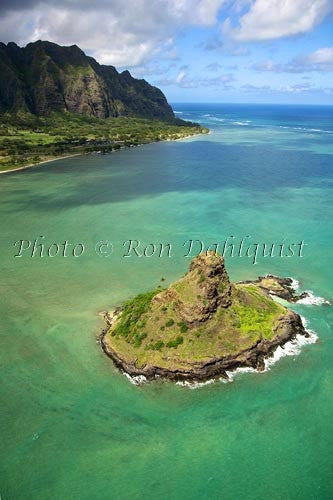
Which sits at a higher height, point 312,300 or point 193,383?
point 312,300

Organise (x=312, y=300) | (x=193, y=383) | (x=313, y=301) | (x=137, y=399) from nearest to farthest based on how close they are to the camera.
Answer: (x=137, y=399) → (x=193, y=383) → (x=313, y=301) → (x=312, y=300)

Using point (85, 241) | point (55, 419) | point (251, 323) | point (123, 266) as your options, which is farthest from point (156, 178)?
point (55, 419)

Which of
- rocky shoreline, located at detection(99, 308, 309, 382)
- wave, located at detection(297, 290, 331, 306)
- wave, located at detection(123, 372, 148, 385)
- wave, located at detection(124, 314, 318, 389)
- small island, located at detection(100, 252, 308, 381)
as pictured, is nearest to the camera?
wave, located at detection(124, 314, 318, 389)

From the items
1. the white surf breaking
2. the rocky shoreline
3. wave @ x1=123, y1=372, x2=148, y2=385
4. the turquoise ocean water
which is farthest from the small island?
the white surf breaking

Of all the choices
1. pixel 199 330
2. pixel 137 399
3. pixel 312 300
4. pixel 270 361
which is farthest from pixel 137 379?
pixel 312 300

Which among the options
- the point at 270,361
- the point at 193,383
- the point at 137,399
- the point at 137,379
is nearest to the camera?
the point at 137,399


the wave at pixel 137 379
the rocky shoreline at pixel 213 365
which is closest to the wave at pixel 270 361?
the wave at pixel 137 379

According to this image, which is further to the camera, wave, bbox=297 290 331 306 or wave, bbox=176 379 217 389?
wave, bbox=297 290 331 306

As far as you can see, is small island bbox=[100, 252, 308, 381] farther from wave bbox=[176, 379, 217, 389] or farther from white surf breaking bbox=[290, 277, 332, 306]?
white surf breaking bbox=[290, 277, 332, 306]

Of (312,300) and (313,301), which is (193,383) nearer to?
(313,301)

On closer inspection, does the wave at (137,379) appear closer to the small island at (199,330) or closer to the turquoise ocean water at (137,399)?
the small island at (199,330)
